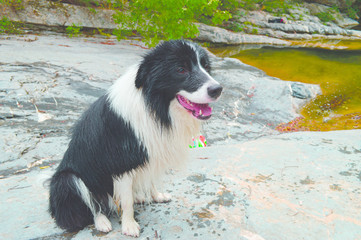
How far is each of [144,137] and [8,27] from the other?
875 cm

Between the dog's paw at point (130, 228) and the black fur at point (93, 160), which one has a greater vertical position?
the black fur at point (93, 160)

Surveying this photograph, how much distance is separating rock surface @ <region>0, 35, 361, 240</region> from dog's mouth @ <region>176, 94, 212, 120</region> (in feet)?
2.87

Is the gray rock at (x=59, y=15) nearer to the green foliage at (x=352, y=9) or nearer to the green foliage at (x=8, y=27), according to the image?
the green foliage at (x=8, y=27)

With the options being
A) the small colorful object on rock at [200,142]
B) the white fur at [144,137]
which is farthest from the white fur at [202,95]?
the small colorful object on rock at [200,142]

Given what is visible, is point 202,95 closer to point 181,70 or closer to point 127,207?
point 181,70

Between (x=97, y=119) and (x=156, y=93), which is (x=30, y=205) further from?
(x=156, y=93)

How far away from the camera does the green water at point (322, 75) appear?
5.23 m

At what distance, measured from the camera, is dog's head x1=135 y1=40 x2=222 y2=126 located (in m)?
1.86

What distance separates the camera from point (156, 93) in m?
1.89

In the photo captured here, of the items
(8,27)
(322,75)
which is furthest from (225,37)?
(8,27)

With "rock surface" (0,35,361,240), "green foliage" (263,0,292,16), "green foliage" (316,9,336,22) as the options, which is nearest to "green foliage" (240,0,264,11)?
"green foliage" (263,0,292,16)

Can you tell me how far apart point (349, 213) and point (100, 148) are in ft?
6.76

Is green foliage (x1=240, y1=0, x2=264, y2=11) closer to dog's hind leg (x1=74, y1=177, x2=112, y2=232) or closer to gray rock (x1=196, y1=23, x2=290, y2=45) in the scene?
gray rock (x1=196, y1=23, x2=290, y2=45)

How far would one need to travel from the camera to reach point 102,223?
204cm
